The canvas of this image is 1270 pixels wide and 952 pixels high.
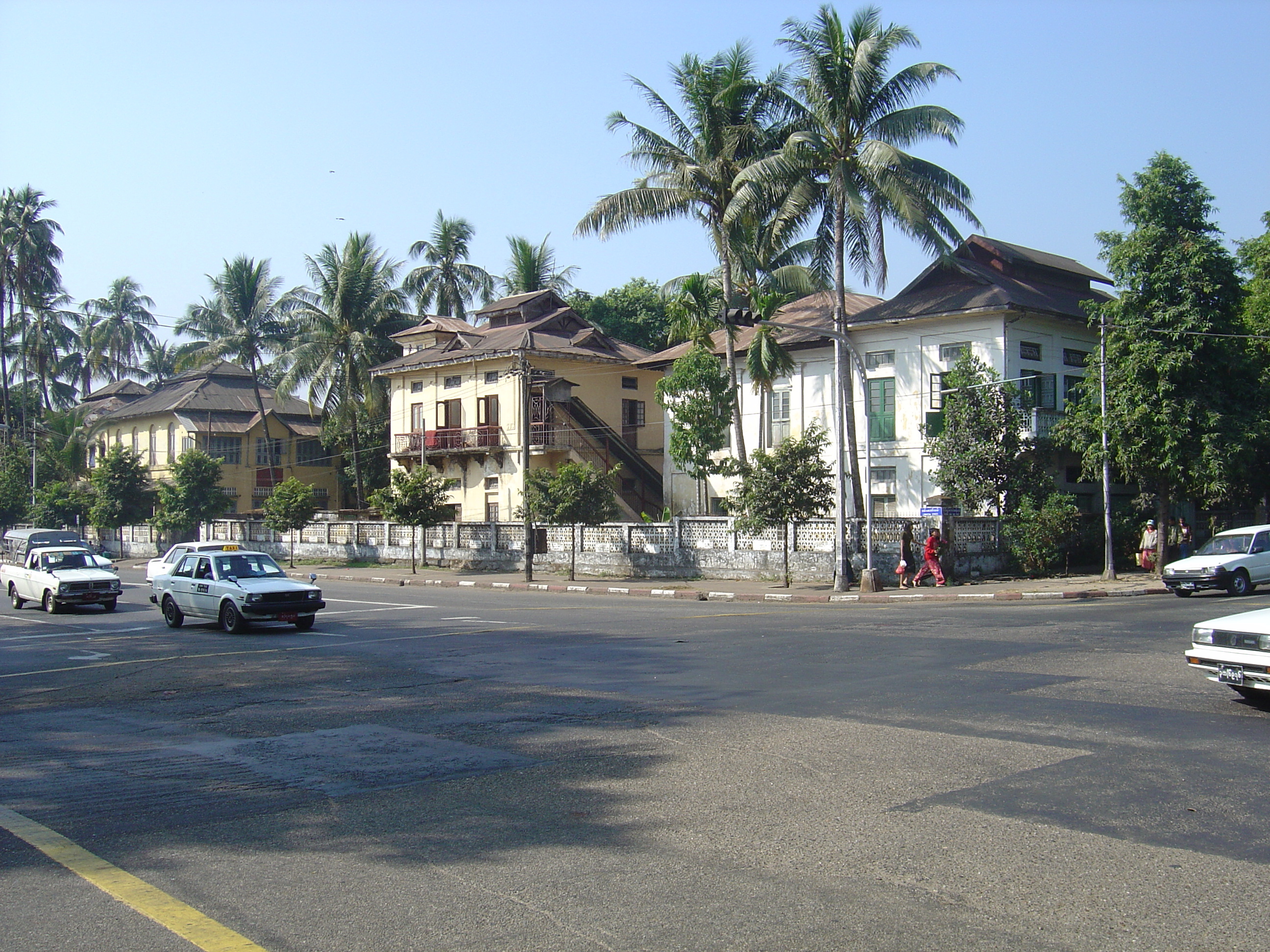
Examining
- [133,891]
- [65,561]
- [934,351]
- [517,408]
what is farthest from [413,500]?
[133,891]

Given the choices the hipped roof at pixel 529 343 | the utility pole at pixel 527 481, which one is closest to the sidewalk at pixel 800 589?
the utility pole at pixel 527 481

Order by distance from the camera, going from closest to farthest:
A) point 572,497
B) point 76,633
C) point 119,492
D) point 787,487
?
1. point 76,633
2. point 787,487
3. point 572,497
4. point 119,492

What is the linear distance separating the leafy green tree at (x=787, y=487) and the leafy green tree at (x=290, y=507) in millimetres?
25166

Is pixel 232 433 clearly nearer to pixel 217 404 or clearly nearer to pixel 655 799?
pixel 217 404

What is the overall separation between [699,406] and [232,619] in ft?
71.0

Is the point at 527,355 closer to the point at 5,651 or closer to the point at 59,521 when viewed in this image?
the point at 5,651

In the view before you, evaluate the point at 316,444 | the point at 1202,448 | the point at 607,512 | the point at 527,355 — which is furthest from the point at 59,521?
the point at 1202,448

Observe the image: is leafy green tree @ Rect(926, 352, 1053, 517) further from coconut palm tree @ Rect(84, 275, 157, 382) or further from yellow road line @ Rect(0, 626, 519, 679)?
coconut palm tree @ Rect(84, 275, 157, 382)

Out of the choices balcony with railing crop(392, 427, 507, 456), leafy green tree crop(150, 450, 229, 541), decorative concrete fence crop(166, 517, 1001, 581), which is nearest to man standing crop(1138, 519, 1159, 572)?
decorative concrete fence crop(166, 517, 1001, 581)

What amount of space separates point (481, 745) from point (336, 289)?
167ft

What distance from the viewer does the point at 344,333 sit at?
55.8 m

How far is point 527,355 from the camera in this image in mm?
46938

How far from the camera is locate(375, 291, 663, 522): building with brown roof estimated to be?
154 ft

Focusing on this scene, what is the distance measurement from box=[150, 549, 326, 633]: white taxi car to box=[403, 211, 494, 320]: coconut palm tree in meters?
42.7
